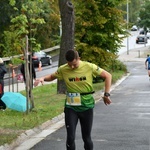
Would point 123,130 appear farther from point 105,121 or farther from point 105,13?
point 105,13

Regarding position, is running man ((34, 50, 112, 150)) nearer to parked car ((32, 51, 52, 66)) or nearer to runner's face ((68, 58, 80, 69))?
runner's face ((68, 58, 80, 69))

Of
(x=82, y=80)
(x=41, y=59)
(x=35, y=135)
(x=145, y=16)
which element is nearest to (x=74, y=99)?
(x=82, y=80)

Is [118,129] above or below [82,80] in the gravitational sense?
below

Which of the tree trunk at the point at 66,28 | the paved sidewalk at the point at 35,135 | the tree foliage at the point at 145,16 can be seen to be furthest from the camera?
the tree foliage at the point at 145,16

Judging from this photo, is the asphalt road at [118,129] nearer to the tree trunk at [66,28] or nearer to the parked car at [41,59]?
the tree trunk at [66,28]

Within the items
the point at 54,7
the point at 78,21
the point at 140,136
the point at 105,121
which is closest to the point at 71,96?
the point at 140,136

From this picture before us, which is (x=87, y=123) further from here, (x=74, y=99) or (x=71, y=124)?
(x=74, y=99)

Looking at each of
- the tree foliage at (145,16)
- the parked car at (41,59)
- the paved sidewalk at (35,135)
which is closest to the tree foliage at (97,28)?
the paved sidewalk at (35,135)

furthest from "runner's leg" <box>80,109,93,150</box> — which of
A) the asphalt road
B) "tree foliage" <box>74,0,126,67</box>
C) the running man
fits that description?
"tree foliage" <box>74,0,126,67</box>

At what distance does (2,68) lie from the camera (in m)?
13.8

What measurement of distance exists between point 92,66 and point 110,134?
3.42m

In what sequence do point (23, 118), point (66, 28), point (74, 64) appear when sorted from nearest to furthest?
1. point (74, 64)
2. point (23, 118)
3. point (66, 28)

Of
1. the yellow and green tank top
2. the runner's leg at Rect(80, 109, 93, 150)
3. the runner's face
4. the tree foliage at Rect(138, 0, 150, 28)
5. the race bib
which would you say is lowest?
the runner's leg at Rect(80, 109, 93, 150)

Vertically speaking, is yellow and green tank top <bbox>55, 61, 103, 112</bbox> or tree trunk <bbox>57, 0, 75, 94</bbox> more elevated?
tree trunk <bbox>57, 0, 75, 94</bbox>
